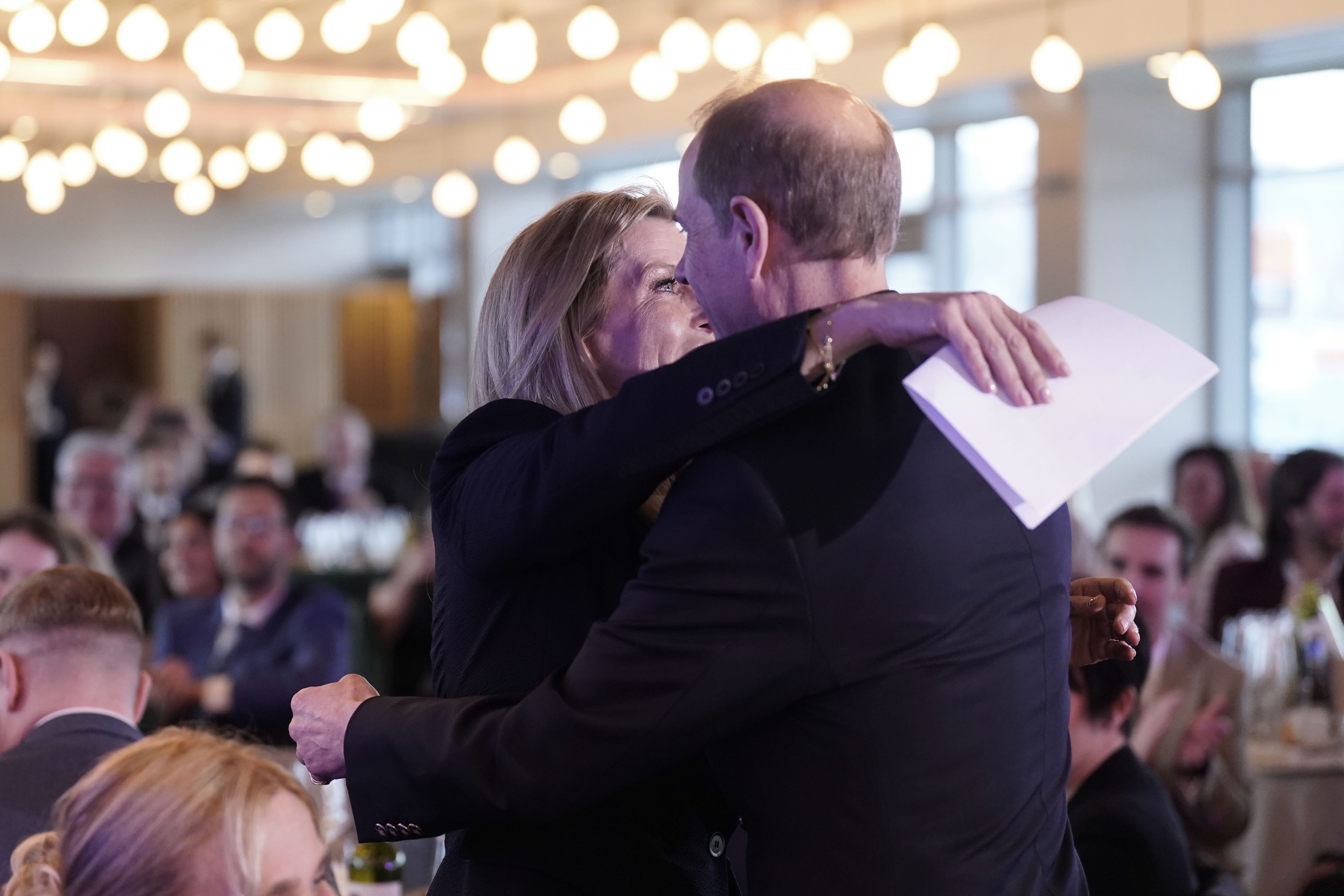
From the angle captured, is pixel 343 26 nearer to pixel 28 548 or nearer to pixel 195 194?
pixel 28 548

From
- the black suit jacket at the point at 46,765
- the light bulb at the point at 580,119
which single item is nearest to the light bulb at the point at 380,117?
the light bulb at the point at 580,119

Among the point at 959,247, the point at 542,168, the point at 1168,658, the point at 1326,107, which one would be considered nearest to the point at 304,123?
the point at 542,168

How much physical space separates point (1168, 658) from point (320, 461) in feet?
22.7

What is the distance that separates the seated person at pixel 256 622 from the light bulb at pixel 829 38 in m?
2.79

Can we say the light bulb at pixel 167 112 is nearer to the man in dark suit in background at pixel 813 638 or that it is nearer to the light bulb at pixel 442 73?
the light bulb at pixel 442 73

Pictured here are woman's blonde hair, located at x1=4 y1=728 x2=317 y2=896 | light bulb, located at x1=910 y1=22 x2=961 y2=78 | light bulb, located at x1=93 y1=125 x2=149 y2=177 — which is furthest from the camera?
light bulb, located at x1=93 y1=125 x2=149 y2=177

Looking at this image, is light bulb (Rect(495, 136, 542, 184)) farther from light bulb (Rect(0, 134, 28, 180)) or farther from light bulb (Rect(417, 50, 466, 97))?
light bulb (Rect(0, 134, 28, 180))

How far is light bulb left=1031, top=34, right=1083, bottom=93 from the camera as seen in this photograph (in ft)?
19.4

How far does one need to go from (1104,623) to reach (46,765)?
1651 mm

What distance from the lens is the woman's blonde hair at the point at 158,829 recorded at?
131cm

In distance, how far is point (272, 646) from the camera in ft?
15.3

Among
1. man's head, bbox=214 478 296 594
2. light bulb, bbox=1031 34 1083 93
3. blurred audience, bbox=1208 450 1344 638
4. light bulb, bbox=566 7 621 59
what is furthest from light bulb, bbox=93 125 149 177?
blurred audience, bbox=1208 450 1344 638

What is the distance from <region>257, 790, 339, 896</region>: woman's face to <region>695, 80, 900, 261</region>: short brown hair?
0.69m

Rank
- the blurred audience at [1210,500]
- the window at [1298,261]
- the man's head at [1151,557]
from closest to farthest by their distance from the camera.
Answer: the man's head at [1151,557]
the blurred audience at [1210,500]
the window at [1298,261]
